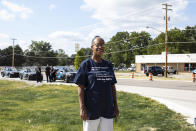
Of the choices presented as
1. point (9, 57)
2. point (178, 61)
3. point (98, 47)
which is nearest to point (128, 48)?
point (178, 61)

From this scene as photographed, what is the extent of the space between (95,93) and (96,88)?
7 centimetres

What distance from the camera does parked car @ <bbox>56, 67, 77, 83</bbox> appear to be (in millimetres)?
23450

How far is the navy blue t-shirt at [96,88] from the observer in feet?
11.1

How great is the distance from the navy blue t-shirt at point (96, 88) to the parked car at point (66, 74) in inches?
786

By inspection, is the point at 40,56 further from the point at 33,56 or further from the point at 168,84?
the point at 168,84

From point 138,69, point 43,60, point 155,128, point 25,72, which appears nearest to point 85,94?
point 155,128

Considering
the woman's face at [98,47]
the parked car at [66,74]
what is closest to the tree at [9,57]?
the parked car at [66,74]

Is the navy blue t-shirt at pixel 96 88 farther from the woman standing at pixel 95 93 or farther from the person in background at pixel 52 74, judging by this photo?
the person in background at pixel 52 74

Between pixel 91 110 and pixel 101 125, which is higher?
pixel 91 110

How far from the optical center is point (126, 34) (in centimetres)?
9725

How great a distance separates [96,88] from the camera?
11.1 feet

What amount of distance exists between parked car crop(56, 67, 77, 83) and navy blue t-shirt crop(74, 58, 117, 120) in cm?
1997

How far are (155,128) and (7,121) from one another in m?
3.91

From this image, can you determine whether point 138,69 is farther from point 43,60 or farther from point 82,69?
point 82,69
